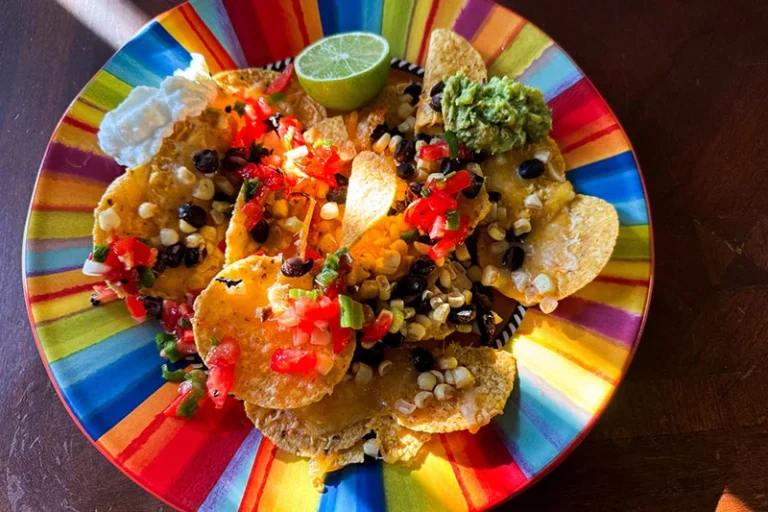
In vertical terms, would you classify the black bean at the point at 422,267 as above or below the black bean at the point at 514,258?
below

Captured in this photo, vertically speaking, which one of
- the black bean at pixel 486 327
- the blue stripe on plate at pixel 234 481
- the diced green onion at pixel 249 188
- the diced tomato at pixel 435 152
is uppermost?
the diced tomato at pixel 435 152

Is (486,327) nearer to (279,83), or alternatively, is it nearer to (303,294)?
(303,294)

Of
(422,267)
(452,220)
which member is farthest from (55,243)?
(452,220)

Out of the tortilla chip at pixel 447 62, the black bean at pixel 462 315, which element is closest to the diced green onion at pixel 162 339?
the black bean at pixel 462 315

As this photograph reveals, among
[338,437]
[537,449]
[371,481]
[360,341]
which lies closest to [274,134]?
[360,341]

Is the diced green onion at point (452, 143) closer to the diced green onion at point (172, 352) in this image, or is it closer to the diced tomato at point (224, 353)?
the diced tomato at point (224, 353)

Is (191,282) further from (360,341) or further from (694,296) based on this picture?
(694,296)
